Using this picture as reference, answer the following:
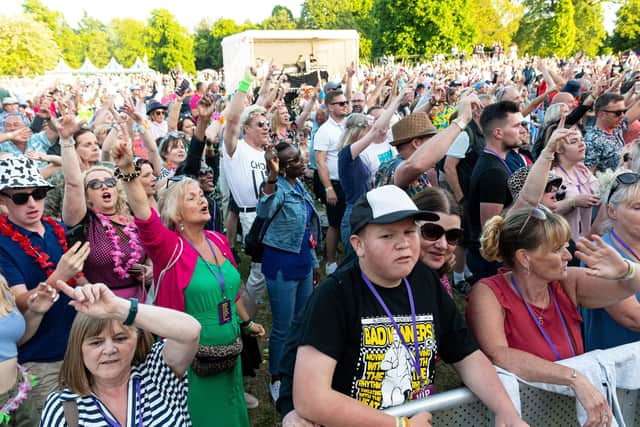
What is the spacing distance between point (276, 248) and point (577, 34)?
172 feet

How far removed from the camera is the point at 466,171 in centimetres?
565

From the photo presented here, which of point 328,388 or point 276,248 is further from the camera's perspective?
point 276,248

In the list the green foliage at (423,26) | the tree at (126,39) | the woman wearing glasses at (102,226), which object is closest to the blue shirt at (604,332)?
the woman wearing glasses at (102,226)

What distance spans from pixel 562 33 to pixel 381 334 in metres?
47.3

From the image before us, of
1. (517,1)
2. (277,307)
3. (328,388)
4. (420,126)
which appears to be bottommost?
(277,307)

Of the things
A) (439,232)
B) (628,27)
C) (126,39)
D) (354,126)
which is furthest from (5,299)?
(126,39)

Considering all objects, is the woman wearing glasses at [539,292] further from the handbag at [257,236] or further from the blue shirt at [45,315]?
the blue shirt at [45,315]

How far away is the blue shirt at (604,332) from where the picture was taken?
8.21 feet

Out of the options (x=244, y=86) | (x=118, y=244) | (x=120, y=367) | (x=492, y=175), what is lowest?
(x=120, y=367)

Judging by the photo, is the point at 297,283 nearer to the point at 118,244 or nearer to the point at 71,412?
the point at 118,244

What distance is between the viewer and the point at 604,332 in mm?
2537

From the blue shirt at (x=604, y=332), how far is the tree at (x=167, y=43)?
79877 millimetres

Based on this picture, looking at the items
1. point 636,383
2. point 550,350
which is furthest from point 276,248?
point 636,383

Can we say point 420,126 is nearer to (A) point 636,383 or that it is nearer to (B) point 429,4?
(A) point 636,383
